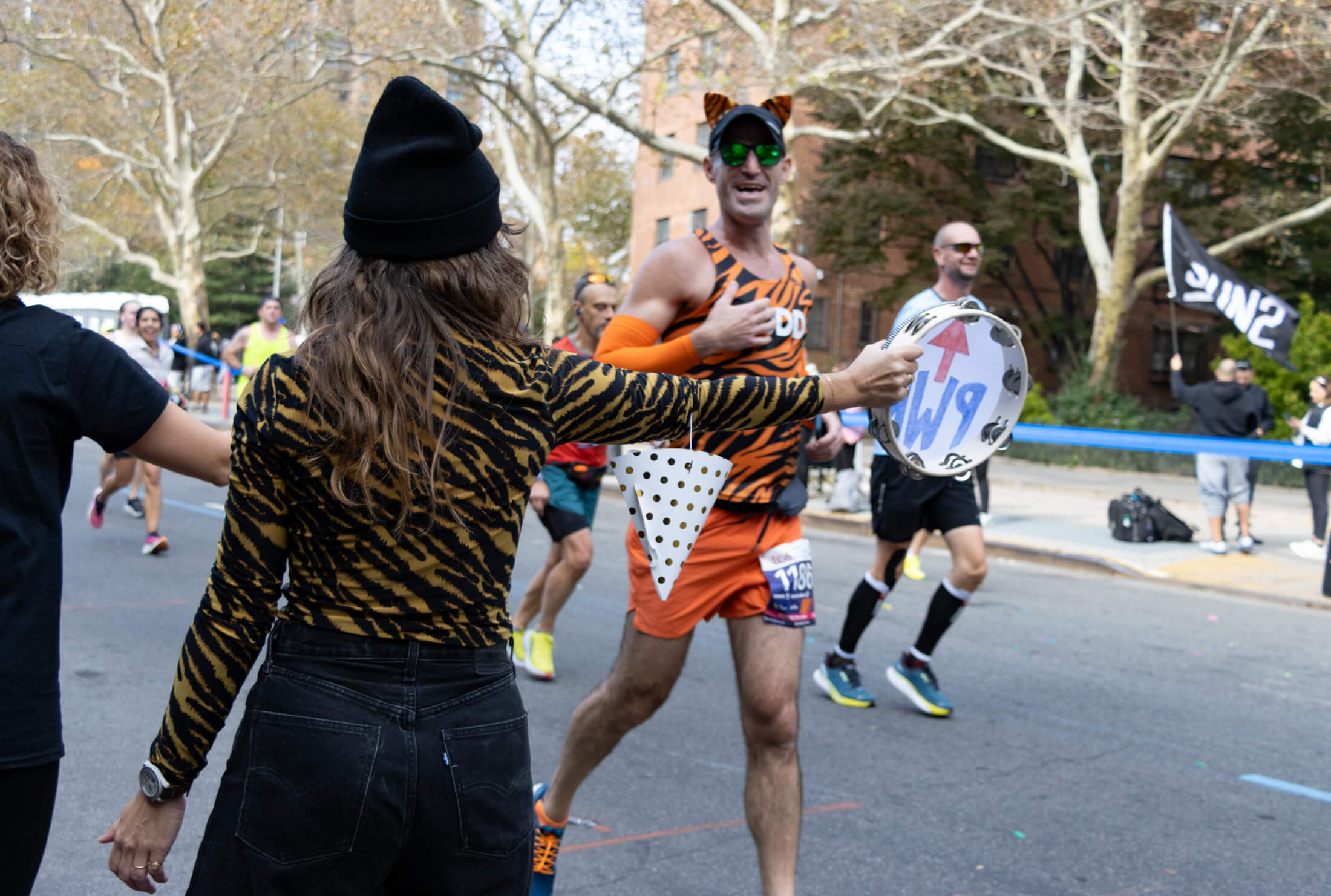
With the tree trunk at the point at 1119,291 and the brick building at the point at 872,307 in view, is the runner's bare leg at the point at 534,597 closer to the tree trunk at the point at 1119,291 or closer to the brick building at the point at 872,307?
the tree trunk at the point at 1119,291

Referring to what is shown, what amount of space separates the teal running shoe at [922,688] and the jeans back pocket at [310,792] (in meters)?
4.46

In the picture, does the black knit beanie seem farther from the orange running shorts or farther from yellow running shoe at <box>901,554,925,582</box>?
yellow running shoe at <box>901,554,925,582</box>

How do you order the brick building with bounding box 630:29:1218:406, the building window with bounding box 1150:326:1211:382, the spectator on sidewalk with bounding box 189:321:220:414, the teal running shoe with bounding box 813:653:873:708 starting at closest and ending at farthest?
the teal running shoe with bounding box 813:653:873:708 < the spectator on sidewalk with bounding box 189:321:220:414 < the brick building with bounding box 630:29:1218:406 < the building window with bounding box 1150:326:1211:382

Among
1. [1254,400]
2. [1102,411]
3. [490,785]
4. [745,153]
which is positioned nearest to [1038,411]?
[1102,411]

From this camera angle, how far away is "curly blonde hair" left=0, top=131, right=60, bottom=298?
2066 mm

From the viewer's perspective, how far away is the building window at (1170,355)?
3994 centimetres

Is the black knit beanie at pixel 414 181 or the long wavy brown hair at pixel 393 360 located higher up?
the black knit beanie at pixel 414 181

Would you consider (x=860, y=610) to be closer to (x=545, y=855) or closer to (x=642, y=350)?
(x=545, y=855)

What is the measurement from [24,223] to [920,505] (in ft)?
13.8

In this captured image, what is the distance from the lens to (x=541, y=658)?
631cm

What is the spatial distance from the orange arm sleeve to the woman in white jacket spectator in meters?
10.7

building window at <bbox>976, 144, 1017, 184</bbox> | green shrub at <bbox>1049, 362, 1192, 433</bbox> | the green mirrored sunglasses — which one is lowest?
green shrub at <bbox>1049, 362, 1192, 433</bbox>

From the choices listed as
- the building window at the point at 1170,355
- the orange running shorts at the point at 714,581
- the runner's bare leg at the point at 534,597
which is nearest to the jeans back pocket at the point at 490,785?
the orange running shorts at the point at 714,581

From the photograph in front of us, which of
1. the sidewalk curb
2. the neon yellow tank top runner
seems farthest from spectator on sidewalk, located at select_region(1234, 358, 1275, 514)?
the neon yellow tank top runner
